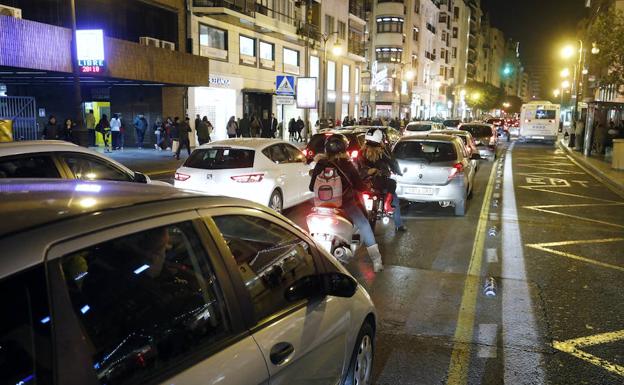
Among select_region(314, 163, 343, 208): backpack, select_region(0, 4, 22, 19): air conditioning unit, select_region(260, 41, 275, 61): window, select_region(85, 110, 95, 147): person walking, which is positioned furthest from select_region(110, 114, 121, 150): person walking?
select_region(314, 163, 343, 208): backpack

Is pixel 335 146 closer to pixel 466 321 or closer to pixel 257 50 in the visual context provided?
pixel 466 321

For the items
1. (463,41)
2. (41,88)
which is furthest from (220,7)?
(463,41)

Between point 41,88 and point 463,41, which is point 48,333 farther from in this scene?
point 463,41

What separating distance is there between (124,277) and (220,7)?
2707cm

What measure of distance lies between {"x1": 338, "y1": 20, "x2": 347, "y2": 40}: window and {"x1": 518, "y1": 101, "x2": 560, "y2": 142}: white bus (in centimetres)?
1544

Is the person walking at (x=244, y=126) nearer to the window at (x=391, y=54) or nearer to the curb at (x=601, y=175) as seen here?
the curb at (x=601, y=175)

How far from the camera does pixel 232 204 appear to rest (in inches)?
106

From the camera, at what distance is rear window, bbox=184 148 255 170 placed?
10000 millimetres

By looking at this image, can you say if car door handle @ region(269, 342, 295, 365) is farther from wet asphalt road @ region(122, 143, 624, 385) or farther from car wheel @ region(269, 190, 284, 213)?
car wheel @ region(269, 190, 284, 213)

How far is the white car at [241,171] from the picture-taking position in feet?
32.3

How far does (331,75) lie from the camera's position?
45.3 m

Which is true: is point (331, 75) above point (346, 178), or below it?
above

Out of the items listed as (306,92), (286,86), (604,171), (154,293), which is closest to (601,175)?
(604,171)

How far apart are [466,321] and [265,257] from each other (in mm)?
3154
